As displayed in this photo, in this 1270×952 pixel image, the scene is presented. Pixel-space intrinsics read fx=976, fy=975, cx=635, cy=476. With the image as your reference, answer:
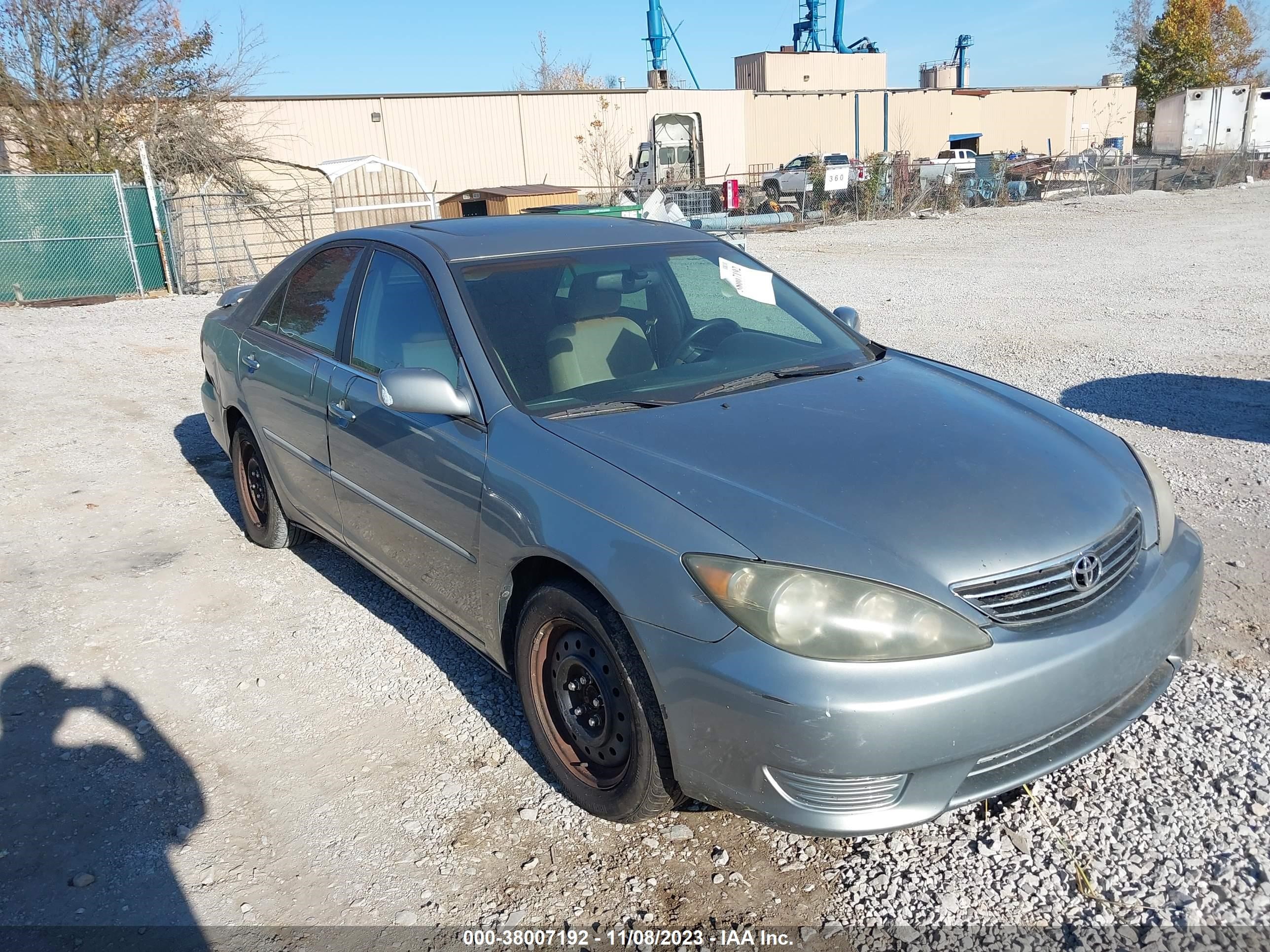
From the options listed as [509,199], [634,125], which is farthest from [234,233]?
[634,125]

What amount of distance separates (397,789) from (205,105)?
25.8 metres

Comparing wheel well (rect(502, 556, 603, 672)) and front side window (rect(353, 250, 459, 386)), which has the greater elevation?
front side window (rect(353, 250, 459, 386))

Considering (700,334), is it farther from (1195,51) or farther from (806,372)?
(1195,51)

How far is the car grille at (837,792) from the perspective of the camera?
235 centimetres

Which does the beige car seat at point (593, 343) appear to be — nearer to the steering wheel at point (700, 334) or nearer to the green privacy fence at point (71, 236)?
the steering wheel at point (700, 334)

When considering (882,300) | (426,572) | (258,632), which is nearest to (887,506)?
(426,572)

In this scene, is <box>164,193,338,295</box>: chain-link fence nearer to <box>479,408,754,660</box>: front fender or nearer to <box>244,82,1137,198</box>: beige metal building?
<box>244,82,1137,198</box>: beige metal building

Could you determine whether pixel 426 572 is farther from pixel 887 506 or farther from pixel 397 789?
pixel 887 506

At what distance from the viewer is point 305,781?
3271 millimetres

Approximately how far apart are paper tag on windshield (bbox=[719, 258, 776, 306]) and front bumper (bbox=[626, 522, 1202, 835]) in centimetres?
200

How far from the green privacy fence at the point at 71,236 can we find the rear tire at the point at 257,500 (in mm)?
14508

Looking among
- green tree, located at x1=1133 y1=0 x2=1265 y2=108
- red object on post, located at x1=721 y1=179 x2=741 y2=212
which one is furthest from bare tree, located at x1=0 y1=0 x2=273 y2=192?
green tree, located at x1=1133 y1=0 x2=1265 y2=108

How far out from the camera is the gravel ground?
8.63 feet

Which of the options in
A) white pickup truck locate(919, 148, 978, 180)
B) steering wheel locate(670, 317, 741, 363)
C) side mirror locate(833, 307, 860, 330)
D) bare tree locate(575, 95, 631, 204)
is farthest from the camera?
bare tree locate(575, 95, 631, 204)
